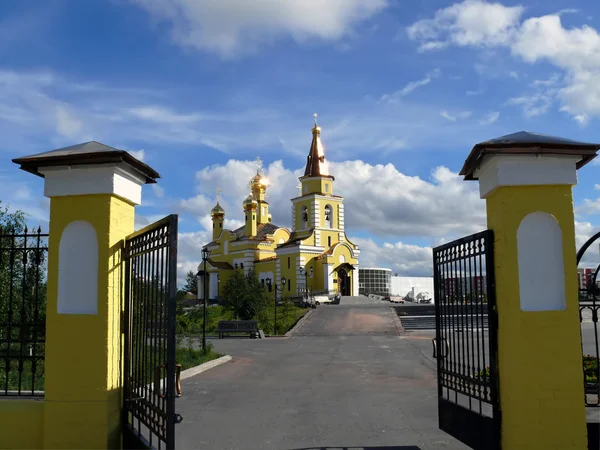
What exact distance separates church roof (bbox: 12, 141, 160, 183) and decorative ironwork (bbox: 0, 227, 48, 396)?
75cm

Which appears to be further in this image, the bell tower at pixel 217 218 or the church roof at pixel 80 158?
the bell tower at pixel 217 218

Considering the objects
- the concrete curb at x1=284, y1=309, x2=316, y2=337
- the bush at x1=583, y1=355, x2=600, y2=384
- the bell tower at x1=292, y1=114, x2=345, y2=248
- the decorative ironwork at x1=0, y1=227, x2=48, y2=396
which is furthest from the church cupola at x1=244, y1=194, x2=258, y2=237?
the bush at x1=583, y1=355, x2=600, y2=384

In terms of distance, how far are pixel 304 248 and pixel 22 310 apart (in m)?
40.8

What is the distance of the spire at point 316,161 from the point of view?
1918 inches

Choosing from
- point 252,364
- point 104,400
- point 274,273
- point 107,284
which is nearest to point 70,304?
point 107,284

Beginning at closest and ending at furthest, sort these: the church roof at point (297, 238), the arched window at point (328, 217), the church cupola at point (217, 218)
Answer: the church roof at point (297, 238)
the arched window at point (328, 217)
the church cupola at point (217, 218)

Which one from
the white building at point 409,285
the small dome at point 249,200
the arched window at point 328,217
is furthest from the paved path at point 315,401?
the white building at point 409,285

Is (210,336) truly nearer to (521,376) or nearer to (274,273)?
(521,376)

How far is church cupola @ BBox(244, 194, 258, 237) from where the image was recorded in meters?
52.5

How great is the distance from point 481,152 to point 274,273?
44.7 meters

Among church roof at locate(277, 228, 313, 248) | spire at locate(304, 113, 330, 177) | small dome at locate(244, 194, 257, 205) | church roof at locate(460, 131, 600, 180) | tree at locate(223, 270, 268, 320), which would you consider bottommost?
tree at locate(223, 270, 268, 320)

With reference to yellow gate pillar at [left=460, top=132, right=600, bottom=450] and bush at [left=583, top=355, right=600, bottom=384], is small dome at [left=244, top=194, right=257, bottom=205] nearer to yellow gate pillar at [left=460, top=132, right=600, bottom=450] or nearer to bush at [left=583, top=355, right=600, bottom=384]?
bush at [left=583, top=355, right=600, bottom=384]

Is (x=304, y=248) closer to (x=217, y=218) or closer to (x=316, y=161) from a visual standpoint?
(x=316, y=161)

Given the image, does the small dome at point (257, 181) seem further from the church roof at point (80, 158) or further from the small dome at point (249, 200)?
the church roof at point (80, 158)
